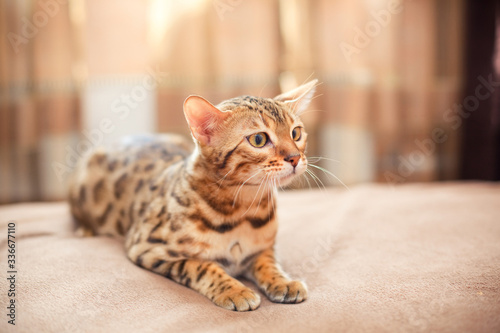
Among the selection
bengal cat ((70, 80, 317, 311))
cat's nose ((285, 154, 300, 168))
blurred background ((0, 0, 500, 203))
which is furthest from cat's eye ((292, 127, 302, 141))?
blurred background ((0, 0, 500, 203))

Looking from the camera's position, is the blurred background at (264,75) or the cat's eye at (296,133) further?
the blurred background at (264,75)

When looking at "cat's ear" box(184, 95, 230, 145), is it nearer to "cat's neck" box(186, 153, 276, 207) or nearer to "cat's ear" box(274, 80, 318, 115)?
"cat's neck" box(186, 153, 276, 207)

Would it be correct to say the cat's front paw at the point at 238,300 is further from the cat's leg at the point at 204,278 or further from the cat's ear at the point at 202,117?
the cat's ear at the point at 202,117

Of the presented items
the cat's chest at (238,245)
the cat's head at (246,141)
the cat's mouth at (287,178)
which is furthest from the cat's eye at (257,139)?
the cat's chest at (238,245)

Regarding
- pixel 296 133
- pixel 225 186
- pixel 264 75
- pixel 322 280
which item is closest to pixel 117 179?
pixel 225 186

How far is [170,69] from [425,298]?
6.30 feet

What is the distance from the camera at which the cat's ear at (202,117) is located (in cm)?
107

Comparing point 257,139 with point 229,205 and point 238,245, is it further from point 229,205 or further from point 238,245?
point 238,245

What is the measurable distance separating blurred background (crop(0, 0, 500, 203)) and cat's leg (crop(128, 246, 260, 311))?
1398mm

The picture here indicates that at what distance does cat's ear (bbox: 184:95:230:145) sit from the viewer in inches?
42.0

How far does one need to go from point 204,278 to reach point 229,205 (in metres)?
0.21

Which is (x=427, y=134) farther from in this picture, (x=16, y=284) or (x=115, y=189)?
(x=16, y=284)

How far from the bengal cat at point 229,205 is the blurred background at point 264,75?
128 centimetres

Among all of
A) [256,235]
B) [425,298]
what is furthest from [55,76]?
[425,298]
